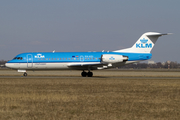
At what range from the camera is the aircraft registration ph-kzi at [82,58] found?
39969mm

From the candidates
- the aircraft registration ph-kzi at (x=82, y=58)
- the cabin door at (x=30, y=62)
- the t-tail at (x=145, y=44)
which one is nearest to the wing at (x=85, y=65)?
the aircraft registration ph-kzi at (x=82, y=58)

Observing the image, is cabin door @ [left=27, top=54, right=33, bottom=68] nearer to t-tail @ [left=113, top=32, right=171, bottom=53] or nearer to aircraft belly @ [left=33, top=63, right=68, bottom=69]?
aircraft belly @ [left=33, top=63, right=68, bottom=69]

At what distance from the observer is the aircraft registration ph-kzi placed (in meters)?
40.0

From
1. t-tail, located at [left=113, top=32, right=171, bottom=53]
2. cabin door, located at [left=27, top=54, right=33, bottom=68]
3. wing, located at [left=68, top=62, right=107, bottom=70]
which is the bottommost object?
wing, located at [left=68, top=62, right=107, bottom=70]

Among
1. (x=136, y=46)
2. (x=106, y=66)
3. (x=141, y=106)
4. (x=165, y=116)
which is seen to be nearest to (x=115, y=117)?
(x=165, y=116)

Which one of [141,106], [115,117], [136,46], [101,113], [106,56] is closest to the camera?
[115,117]

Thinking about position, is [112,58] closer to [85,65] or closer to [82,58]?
[85,65]

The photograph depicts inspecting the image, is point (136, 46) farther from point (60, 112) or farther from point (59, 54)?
point (60, 112)

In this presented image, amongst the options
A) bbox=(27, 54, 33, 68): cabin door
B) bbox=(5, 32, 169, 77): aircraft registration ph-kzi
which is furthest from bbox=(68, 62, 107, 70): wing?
bbox=(27, 54, 33, 68): cabin door

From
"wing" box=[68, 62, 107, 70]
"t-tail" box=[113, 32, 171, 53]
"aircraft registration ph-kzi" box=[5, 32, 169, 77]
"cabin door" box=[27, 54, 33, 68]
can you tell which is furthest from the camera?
"t-tail" box=[113, 32, 171, 53]

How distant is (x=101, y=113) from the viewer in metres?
10.5

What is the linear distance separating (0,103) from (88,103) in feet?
14.3

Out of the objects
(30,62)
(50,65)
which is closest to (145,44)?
(50,65)

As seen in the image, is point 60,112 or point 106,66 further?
point 106,66
